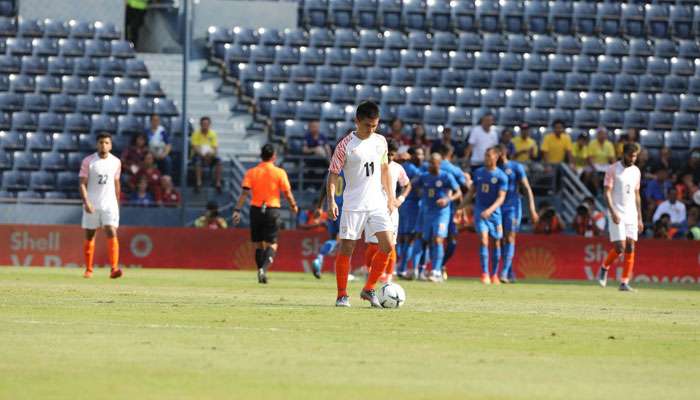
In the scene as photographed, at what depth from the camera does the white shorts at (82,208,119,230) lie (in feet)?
75.0

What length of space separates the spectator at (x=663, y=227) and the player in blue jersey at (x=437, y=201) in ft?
21.3

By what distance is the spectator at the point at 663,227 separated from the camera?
30297 mm

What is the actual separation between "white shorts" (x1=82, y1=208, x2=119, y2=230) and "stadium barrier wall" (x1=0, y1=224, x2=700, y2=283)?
279 inches

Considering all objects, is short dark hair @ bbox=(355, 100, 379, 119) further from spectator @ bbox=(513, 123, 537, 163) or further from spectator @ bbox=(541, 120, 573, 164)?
spectator @ bbox=(541, 120, 573, 164)

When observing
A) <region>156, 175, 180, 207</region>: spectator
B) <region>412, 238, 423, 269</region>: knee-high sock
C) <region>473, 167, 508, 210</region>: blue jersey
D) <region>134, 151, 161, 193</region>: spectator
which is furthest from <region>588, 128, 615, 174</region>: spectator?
<region>134, 151, 161, 193</region>: spectator

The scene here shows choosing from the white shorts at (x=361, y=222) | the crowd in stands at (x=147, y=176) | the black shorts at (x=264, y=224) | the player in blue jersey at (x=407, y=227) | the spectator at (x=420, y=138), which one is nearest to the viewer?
the white shorts at (x=361, y=222)

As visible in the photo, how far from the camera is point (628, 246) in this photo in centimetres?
2317

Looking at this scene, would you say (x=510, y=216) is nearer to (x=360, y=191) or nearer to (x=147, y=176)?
(x=147, y=176)

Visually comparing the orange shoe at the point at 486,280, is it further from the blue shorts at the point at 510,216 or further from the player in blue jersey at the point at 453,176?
the player in blue jersey at the point at 453,176

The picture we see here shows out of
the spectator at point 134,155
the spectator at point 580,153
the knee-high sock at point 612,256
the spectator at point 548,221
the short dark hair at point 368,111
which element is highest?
the short dark hair at point 368,111

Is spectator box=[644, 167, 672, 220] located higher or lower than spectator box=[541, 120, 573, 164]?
lower

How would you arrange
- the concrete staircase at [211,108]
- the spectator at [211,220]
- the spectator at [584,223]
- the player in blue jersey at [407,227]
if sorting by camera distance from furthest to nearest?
the concrete staircase at [211,108]
the spectator at [211,220]
the spectator at [584,223]
the player in blue jersey at [407,227]

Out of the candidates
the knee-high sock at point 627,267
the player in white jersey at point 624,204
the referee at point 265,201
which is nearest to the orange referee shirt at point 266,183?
the referee at point 265,201

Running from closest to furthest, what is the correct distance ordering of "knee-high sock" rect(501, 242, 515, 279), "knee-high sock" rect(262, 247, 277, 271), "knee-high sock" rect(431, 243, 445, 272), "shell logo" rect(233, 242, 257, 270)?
"knee-high sock" rect(262, 247, 277, 271), "knee-high sock" rect(431, 243, 445, 272), "knee-high sock" rect(501, 242, 515, 279), "shell logo" rect(233, 242, 257, 270)
